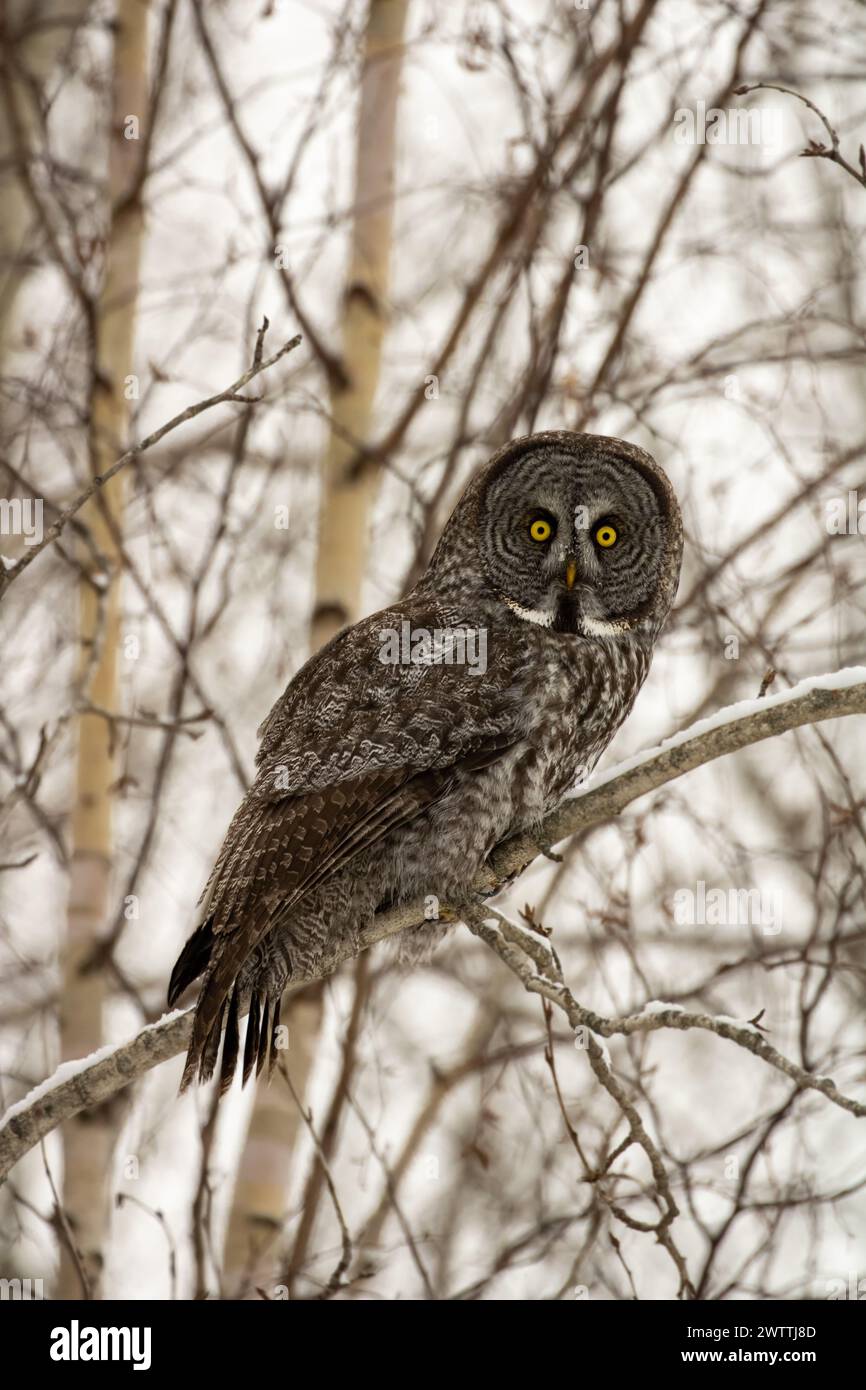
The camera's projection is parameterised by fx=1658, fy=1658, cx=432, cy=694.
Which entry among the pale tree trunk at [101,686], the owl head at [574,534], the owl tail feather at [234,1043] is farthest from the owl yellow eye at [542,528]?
the owl tail feather at [234,1043]

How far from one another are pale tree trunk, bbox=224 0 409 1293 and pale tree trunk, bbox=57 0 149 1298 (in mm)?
491

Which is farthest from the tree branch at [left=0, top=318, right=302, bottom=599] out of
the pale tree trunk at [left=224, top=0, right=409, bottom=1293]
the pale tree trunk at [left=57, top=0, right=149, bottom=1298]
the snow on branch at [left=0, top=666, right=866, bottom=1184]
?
the pale tree trunk at [left=224, top=0, right=409, bottom=1293]

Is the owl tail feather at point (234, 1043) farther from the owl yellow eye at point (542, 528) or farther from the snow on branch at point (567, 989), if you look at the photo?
the owl yellow eye at point (542, 528)

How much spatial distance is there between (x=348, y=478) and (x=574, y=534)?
58.2 inches

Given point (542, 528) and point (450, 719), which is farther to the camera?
point (542, 528)

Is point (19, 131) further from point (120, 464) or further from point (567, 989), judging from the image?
point (567, 989)

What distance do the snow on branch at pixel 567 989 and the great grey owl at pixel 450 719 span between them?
22 centimetres

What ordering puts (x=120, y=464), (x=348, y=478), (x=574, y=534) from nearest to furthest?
(x=120, y=464) < (x=574, y=534) < (x=348, y=478)

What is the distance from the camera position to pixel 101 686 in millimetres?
5965

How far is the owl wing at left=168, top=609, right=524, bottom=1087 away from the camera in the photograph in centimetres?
428

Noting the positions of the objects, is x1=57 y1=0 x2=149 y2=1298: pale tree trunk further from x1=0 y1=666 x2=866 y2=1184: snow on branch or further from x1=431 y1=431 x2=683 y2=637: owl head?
x1=0 y1=666 x2=866 y2=1184: snow on branch

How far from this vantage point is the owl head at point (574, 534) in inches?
190

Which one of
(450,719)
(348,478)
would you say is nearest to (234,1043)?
(450,719)
